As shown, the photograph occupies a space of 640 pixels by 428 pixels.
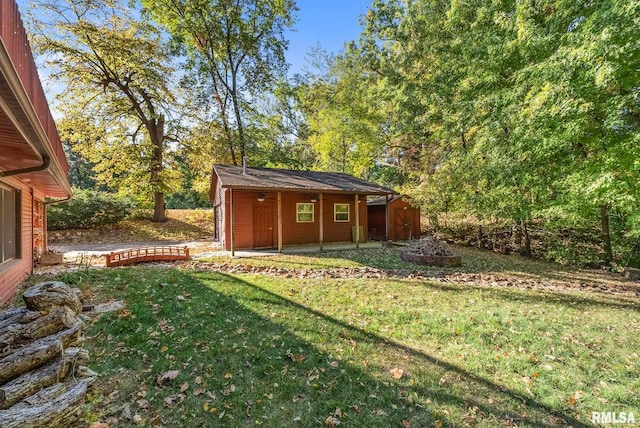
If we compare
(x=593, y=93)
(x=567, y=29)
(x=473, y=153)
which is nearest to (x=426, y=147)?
(x=473, y=153)

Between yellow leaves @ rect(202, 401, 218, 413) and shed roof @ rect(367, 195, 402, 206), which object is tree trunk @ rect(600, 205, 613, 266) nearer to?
shed roof @ rect(367, 195, 402, 206)

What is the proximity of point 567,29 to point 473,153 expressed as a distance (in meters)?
4.43

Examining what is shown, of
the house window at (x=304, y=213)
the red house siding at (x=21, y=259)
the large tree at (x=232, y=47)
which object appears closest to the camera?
the red house siding at (x=21, y=259)

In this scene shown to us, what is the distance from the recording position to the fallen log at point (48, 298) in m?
3.54

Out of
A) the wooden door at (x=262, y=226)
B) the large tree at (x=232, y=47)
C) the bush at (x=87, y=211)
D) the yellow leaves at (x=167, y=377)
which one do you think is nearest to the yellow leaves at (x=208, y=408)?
the yellow leaves at (x=167, y=377)

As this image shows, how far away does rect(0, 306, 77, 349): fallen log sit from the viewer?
292 cm

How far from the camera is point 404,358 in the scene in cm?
361

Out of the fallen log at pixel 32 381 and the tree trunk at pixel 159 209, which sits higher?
the tree trunk at pixel 159 209

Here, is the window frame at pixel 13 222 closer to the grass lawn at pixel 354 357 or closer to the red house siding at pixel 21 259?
the red house siding at pixel 21 259

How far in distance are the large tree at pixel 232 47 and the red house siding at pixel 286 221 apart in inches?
301

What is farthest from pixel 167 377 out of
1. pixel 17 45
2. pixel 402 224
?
pixel 402 224

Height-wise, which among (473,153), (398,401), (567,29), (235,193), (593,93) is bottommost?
(398,401)

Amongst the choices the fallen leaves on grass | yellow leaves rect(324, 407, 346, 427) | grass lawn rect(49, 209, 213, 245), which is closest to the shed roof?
grass lawn rect(49, 209, 213, 245)

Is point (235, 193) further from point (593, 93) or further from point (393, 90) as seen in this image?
point (593, 93)
